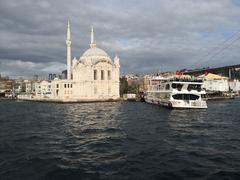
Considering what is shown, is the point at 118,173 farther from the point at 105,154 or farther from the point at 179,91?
the point at 179,91

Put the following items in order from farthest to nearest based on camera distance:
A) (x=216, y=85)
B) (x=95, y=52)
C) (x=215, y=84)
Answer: (x=215, y=84) → (x=216, y=85) → (x=95, y=52)

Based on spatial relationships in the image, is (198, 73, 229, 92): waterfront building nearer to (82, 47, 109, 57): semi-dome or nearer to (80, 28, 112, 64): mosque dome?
(82, 47, 109, 57): semi-dome

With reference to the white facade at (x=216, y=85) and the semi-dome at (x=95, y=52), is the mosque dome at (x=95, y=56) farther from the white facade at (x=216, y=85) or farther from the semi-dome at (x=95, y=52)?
the white facade at (x=216, y=85)

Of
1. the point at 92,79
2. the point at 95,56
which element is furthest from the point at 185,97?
the point at 95,56

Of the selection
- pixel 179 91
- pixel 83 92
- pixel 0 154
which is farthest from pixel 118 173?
pixel 83 92

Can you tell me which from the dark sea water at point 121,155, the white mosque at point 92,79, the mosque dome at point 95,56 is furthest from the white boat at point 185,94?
the mosque dome at point 95,56

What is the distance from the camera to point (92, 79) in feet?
325

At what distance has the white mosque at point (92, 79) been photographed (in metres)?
98.3

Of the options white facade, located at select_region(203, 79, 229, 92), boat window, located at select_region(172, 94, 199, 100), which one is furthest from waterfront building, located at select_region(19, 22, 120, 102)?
white facade, located at select_region(203, 79, 229, 92)

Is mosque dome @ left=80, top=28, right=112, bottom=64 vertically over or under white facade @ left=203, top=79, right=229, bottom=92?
over

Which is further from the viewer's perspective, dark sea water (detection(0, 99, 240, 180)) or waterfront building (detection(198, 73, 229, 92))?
waterfront building (detection(198, 73, 229, 92))

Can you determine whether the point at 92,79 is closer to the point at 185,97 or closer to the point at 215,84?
the point at 185,97

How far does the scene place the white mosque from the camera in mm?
98312

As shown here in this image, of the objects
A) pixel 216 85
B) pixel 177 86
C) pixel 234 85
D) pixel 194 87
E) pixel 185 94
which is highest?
pixel 234 85
